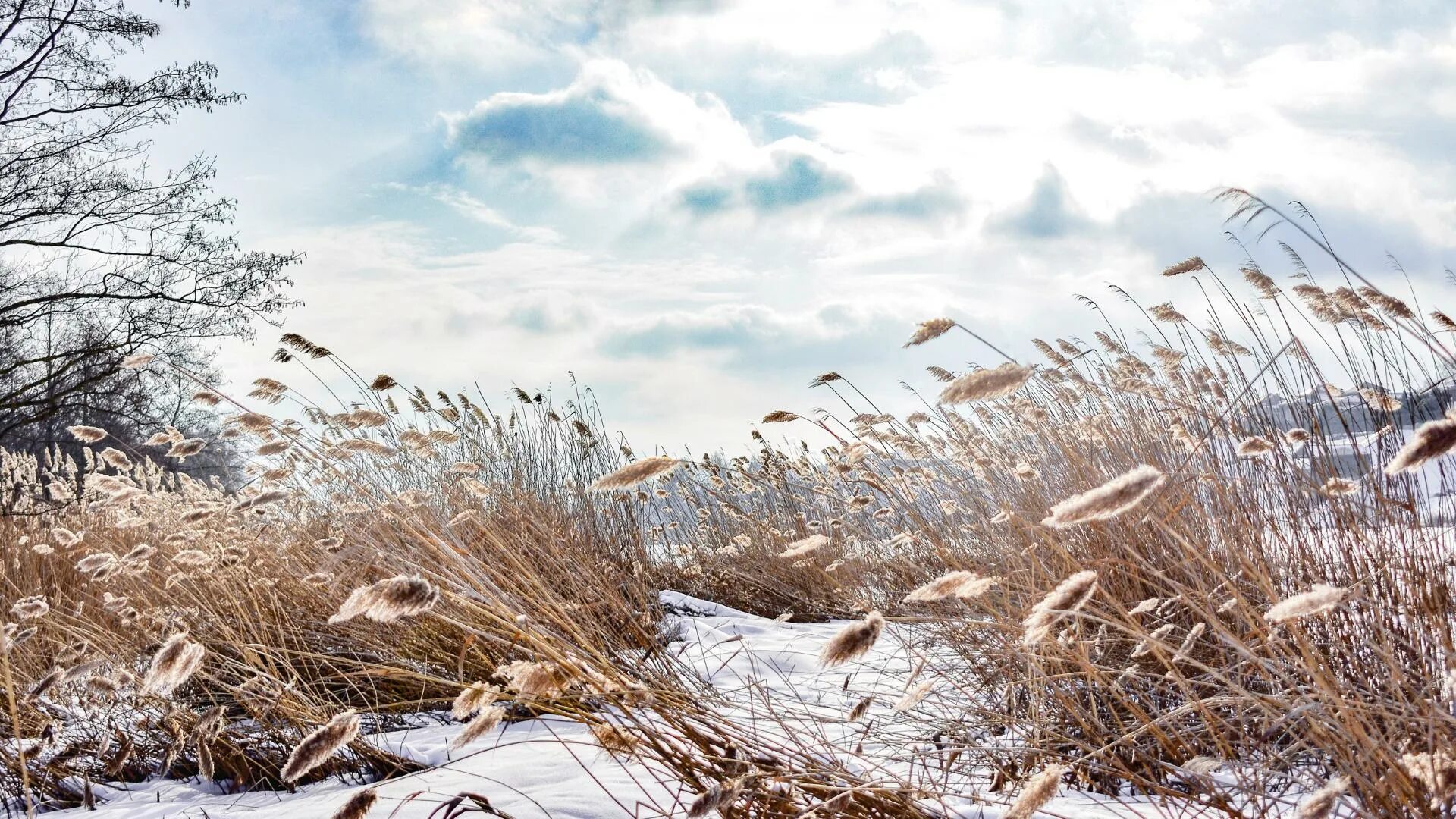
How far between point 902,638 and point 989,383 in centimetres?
264

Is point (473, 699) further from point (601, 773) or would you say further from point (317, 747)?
point (601, 773)

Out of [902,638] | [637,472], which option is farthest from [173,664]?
[902,638]

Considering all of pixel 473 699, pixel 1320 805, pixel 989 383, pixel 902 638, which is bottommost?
pixel 902 638

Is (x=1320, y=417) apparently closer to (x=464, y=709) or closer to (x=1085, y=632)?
(x=1085, y=632)

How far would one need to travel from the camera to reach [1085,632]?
2.88 meters

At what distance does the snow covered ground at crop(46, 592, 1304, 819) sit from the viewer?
2037 mm

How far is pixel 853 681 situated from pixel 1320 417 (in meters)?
1.94

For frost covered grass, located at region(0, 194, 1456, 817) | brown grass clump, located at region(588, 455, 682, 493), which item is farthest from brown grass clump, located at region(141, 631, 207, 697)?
brown grass clump, located at region(588, 455, 682, 493)

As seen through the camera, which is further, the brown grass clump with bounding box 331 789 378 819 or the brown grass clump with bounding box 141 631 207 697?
the brown grass clump with bounding box 141 631 207 697

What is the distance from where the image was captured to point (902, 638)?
3811 mm

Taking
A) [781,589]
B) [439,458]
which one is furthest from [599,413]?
[781,589]

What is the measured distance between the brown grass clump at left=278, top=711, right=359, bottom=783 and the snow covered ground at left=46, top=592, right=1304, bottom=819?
0.20m

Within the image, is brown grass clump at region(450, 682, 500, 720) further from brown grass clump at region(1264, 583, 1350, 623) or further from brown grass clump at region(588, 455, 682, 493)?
brown grass clump at region(1264, 583, 1350, 623)

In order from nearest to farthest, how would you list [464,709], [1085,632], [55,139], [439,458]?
[464,709] < [1085,632] < [439,458] < [55,139]
